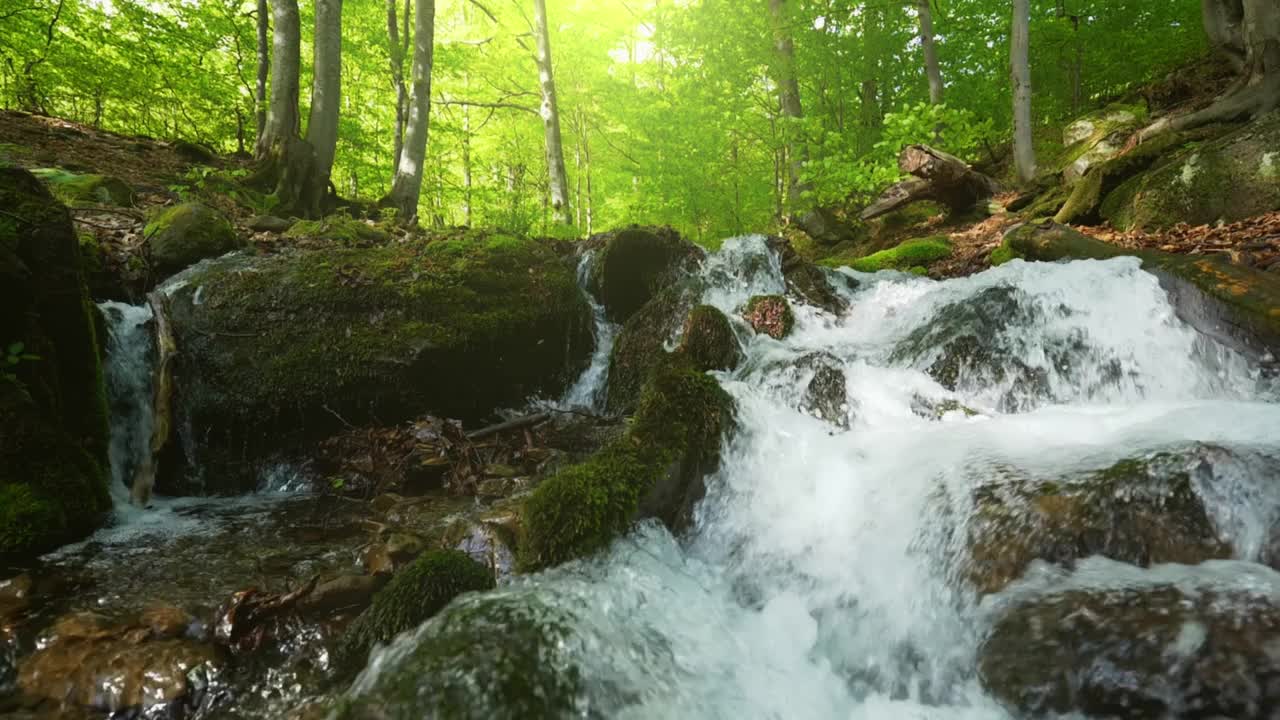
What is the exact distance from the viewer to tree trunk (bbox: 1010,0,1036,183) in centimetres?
1031

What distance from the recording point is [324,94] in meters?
8.82

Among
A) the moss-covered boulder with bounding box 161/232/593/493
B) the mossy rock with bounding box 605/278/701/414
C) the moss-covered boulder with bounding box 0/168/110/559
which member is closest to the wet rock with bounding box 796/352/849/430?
the mossy rock with bounding box 605/278/701/414

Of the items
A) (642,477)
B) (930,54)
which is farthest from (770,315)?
A: (930,54)

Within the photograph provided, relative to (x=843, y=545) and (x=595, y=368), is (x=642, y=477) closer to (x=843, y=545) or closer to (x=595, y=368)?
(x=843, y=545)

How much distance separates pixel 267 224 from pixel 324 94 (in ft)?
8.40

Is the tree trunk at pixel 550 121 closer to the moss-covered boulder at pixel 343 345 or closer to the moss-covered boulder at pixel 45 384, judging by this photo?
the moss-covered boulder at pixel 343 345

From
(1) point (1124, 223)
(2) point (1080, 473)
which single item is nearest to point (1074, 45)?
(1) point (1124, 223)

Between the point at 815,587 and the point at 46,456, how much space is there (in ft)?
15.7

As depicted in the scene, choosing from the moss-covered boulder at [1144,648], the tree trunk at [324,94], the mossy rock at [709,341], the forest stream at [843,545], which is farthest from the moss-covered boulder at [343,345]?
the moss-covered boulder at [1144,648]

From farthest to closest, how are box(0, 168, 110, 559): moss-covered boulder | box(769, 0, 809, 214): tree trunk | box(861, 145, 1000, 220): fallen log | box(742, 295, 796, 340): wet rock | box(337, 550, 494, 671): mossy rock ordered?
box(769, 0, 809, 214): tree trunk
box(861, 145, 1000, 220): fallen log
box(742, 295, 796, 340): wet rock
box(0, 168, 110, 559): moss-covered boulder
box(337, 550, 494, 671): mossy rock

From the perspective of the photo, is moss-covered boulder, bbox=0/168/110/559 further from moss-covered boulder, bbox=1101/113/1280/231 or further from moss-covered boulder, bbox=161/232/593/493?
moss-covered boulder, bbox=1101/113/1280/231

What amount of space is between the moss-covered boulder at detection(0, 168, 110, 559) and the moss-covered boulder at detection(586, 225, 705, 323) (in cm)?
490

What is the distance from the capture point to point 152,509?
439cm

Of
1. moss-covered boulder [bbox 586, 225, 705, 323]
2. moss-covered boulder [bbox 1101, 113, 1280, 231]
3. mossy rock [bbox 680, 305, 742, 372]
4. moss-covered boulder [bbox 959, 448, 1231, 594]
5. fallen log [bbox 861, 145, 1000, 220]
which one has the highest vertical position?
fallen log [bbox 861, 145, 1000, 220]
